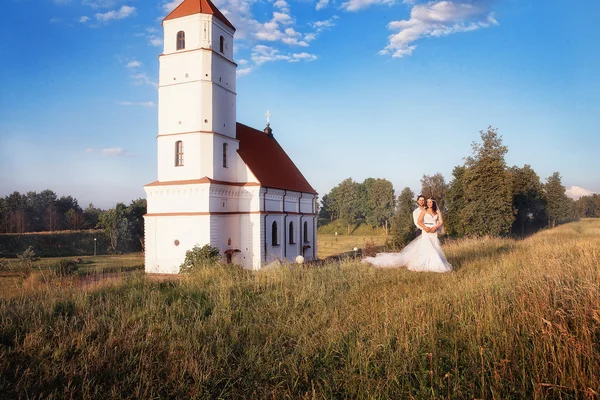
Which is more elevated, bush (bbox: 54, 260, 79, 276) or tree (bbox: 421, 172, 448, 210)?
tree (bbox: 421, 172, 448, 210)

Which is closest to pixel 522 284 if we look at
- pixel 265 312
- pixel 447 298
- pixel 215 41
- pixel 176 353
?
pixel 447 298

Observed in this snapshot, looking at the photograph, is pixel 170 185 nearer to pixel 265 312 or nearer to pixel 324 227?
pixel 265 312

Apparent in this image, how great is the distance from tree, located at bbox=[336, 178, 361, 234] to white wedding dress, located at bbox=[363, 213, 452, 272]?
2889 inches

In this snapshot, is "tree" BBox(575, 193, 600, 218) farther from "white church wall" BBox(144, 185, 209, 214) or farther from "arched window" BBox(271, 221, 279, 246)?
"white church wall" BBox(144, 185, 209, 214)

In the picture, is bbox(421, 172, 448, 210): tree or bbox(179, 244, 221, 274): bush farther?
bbox(421, 172, 448, 210): tree

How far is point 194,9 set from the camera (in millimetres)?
23641

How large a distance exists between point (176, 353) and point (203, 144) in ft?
62.1

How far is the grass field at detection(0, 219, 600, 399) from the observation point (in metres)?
4.05

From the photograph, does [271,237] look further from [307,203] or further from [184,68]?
[184,68]

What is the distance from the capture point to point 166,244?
2259 centimetres

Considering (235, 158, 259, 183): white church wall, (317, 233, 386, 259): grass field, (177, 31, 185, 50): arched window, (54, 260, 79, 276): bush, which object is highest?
(177, 31, 185, 50): arched window

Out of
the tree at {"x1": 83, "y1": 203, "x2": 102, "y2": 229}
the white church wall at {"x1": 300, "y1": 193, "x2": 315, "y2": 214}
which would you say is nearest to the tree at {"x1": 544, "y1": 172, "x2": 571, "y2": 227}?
the white church wall at {"x1": 300, "y1": 193, "x2": 315, "y2": 214}

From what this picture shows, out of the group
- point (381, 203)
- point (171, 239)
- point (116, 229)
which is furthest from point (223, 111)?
point (381, 203)

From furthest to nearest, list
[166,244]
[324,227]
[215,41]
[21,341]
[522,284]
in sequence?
[324,227], [215,41], [166,244], [522,284], [21,341]
